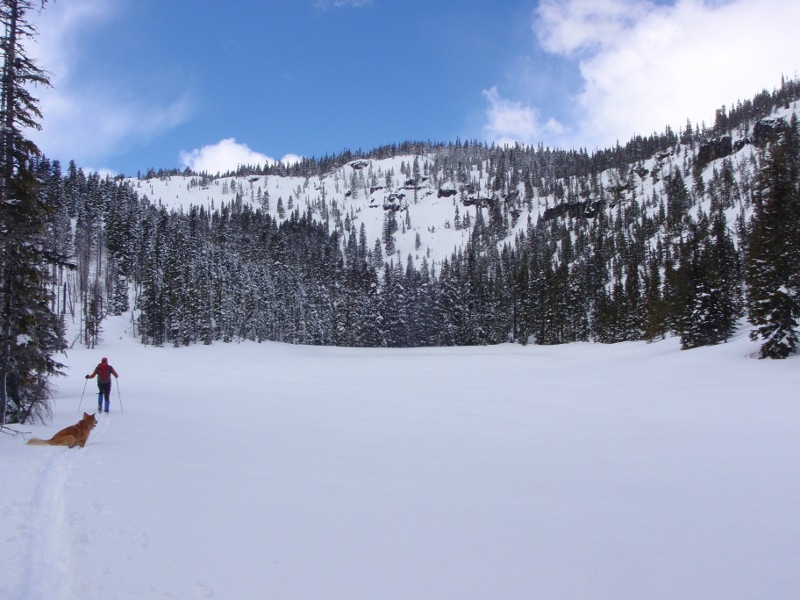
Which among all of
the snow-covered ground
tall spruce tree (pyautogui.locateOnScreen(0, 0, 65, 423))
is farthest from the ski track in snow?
tall spruce tree (pyautogui.locateOnScreen(0, 0, 65, 423))

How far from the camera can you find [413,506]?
6.58 m

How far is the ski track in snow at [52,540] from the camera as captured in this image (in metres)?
3.87

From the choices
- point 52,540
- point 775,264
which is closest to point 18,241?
point 52,540

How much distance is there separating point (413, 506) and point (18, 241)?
40.6 feet

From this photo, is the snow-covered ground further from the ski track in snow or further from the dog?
the dog

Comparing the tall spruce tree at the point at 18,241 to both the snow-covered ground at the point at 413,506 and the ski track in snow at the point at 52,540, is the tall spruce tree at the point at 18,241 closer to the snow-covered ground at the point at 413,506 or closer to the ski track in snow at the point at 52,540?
the snow-covered ground at the point at 413,506

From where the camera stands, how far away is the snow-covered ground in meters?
4.41

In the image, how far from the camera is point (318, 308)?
88938mm

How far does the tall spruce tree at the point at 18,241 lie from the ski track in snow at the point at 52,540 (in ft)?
21.5

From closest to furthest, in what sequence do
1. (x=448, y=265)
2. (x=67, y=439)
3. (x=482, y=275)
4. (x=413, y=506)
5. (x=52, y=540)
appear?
(x=52, y=540) → (x=413, y=506) → (x=67, y=439) → (x=482, y=275) → (x=448, y=265)

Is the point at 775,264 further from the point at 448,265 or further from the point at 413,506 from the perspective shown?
the point at 448,265

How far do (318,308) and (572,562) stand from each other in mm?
85968

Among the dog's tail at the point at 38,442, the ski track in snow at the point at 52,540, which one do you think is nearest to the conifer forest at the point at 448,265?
the dog's tail at the point at 38,442

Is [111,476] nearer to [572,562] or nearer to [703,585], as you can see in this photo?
[572,562]
